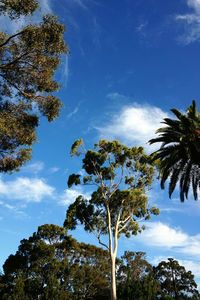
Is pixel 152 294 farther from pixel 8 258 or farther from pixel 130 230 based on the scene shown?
pixel 8 258

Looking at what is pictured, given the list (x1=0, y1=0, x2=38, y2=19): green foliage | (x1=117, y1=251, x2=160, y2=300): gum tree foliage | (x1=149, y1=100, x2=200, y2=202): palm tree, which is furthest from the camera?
(x1=117, y1=251, x2=160, y2=300): gum tree foliage

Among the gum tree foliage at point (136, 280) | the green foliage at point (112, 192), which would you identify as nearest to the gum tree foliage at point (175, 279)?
the gum tree foliage at point (136, 280)

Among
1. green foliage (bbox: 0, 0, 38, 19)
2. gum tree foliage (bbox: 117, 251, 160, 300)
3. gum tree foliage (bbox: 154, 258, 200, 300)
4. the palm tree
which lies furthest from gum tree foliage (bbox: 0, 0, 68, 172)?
gum tree foliage (bbox: 154, 258, 200, 300)

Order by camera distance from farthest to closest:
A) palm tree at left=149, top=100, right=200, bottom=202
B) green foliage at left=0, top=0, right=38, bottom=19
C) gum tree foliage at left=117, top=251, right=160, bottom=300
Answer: gum tree foliage at left=117, top=251, right=160, bottom=300
palm tree at left=149, top=100, right=200, bottom=202
green foliage at left=0, top=0, right=38, bottom=19

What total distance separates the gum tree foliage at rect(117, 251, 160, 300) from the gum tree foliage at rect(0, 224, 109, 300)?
3.58 metres

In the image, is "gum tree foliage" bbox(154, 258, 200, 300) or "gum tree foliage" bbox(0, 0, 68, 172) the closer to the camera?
"gum tree foliage" bbox(0, 0, 68, 172)

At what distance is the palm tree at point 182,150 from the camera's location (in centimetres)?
2866

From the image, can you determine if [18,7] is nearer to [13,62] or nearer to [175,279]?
[13,62]

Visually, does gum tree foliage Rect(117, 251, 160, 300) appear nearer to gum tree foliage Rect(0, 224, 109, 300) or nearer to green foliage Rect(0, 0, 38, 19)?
gum tree foliage Rect(0, 224, 109, 300)

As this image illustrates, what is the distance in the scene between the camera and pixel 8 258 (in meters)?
56.6

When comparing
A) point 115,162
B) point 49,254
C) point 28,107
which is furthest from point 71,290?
point 28,107

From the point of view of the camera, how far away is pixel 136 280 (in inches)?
2168

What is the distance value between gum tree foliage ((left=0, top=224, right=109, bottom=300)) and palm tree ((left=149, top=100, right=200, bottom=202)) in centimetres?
2410

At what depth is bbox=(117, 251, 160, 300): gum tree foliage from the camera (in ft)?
156
